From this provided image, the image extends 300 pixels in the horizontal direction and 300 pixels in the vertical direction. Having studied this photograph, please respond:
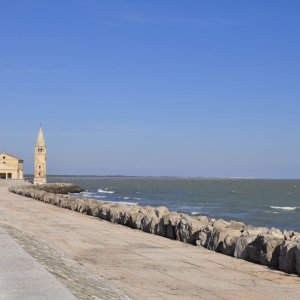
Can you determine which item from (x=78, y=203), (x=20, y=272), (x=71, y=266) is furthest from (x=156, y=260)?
(x=78, y=203)

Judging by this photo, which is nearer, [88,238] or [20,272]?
[20,272]

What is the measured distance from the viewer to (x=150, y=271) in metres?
8.37

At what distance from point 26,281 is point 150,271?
12.6ft

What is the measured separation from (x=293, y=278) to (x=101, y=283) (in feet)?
10.5

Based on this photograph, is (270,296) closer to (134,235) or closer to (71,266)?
(71,266)

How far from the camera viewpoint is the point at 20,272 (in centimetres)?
514

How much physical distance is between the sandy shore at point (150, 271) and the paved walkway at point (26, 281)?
37cm

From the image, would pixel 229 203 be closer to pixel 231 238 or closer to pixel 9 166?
pixel 231 238

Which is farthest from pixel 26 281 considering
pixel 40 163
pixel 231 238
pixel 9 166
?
pixel 9 166

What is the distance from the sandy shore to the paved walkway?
1.21ft

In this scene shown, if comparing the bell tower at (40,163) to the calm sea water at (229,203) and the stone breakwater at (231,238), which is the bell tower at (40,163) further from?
the stone breakwater at (231,238)

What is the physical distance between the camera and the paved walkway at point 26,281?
14.0ft

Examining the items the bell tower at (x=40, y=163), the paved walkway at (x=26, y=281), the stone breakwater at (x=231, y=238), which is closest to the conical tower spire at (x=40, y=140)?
the bell tower at (x=40, y=163)

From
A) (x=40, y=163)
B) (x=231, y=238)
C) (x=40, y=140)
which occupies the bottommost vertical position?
(x=231, y=238)
